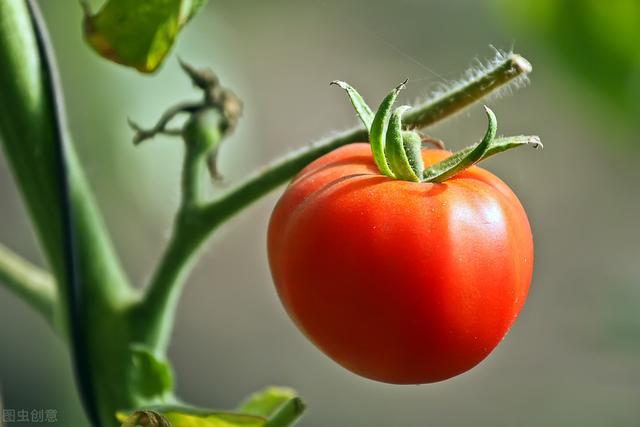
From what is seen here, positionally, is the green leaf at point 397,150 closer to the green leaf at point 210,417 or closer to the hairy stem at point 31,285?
the green leaf at point 210,417

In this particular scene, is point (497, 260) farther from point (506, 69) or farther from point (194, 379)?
point (194, 379)

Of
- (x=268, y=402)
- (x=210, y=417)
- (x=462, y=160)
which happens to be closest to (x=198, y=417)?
(x=210, y=417)

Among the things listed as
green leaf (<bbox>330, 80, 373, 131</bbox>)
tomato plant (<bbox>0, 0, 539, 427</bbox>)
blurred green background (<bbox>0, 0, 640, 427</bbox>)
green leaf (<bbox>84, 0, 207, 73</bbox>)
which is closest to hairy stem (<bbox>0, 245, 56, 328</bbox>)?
tomato plant (<bbox>0, 0, 539, 427</bbox>)

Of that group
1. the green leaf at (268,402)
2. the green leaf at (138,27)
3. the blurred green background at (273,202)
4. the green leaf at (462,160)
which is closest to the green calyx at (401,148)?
the green leaf at (462,160)

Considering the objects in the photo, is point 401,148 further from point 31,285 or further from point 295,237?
point 31,285

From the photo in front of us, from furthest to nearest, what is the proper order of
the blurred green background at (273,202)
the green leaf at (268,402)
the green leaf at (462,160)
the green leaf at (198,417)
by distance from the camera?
the blurred green background at (273,202), the green leaf at (268,402), the green leaf at (198,417), the green leaf at (462,160)
